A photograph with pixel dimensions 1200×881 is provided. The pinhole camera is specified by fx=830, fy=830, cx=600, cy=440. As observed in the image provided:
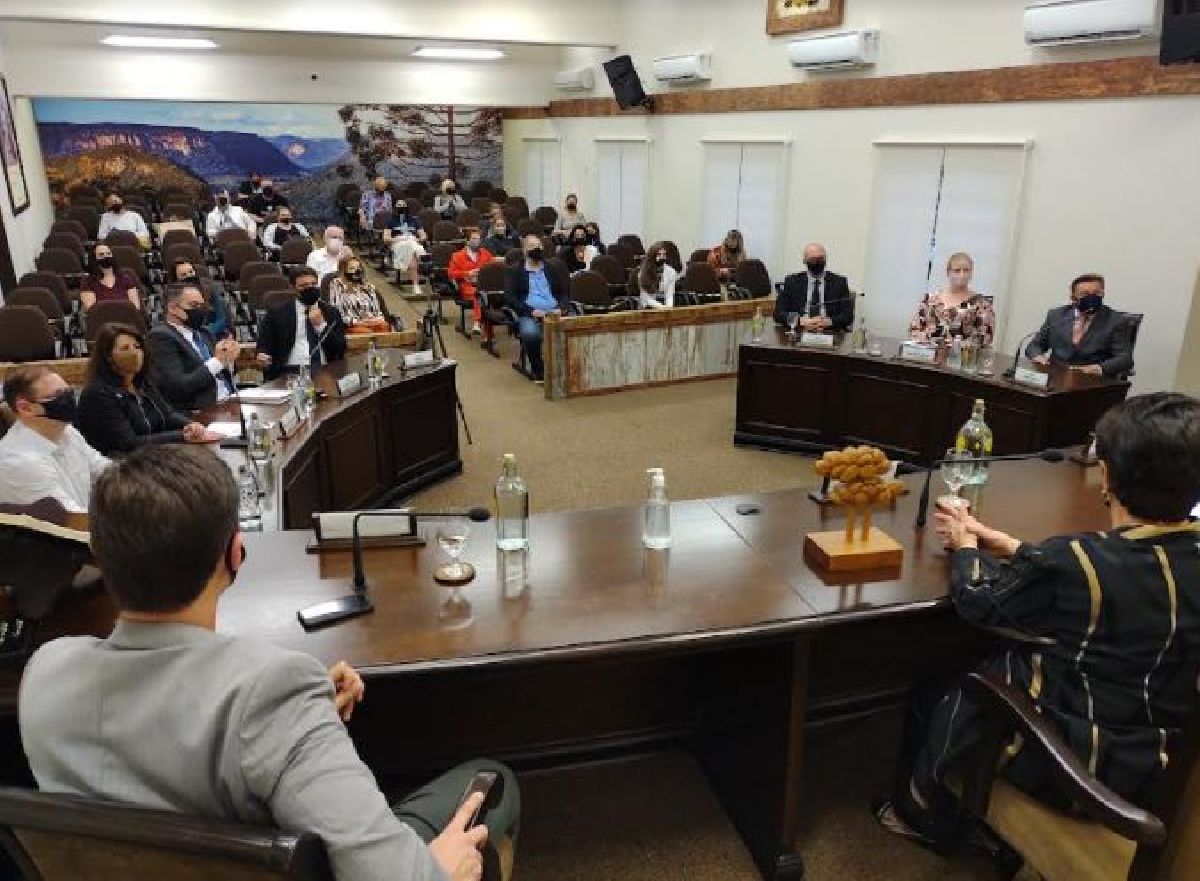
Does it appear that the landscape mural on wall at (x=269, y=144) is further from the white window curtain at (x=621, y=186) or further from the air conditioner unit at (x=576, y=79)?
the white window curtain at (x=621, y=186)

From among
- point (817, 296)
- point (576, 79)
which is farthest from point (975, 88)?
point (576, 79)

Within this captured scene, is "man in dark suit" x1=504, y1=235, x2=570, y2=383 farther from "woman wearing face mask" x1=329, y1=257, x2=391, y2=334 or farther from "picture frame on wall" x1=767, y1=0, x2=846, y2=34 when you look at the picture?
"picture frame on wall" x1=767, y1=0, x2=846, y2=34

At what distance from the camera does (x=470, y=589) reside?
2084mm

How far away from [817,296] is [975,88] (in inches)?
73.6

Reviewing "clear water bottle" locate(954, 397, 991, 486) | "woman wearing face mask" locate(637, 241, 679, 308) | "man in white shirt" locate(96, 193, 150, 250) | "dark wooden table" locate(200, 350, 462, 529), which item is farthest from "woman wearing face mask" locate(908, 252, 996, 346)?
"man in white shirt" locate(96, 193, 150, 250)

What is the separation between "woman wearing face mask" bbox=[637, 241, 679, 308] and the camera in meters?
7.27

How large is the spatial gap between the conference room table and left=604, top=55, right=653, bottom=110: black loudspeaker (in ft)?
27.5

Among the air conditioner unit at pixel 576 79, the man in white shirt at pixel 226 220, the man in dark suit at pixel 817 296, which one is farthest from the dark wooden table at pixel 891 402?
the man in white shirt at pixel 226 220

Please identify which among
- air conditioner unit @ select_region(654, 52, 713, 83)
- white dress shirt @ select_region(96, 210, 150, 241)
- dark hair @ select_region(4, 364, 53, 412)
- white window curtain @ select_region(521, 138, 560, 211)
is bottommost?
dark hair @ select_region(4, 364, 53, 412)

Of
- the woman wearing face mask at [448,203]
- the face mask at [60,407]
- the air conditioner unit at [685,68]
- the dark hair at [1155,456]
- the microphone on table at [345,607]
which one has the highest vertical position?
the air conditioner unit at [685,68]

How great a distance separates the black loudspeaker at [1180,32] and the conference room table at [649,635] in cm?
300

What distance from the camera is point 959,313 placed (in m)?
5.20

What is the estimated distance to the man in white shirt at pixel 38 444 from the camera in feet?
8.64

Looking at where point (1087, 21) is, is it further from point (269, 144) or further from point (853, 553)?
point (269, 144)
